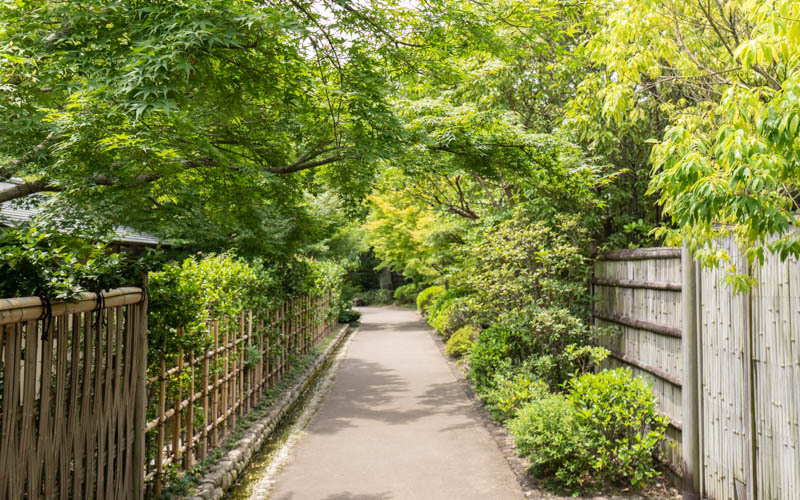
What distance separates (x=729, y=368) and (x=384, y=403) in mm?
5882

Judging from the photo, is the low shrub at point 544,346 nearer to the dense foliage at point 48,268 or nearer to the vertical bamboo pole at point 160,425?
the vertical bamboo pole at point 160,425

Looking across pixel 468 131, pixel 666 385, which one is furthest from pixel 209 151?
pixel 666 385

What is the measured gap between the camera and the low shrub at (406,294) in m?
33.7

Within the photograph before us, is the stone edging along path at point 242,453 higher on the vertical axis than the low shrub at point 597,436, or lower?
lower

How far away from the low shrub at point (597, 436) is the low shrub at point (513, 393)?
97 cm

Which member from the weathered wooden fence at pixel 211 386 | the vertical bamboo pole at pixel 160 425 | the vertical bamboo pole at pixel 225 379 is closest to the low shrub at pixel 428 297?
the weathered wooden fence at pixel 211 386

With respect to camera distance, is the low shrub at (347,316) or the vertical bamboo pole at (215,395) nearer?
the vertical bamboo pole at (215,395)

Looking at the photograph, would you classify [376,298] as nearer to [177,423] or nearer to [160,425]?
[177,423]

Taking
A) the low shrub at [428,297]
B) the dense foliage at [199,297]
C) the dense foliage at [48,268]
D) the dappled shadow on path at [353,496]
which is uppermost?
the dense foliage at [48,268]

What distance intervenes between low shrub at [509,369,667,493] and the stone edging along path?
2932 mm

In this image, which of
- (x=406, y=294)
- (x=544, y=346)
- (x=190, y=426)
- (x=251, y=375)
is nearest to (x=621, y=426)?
(x=544, y=346)

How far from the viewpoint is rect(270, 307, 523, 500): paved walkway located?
537cm

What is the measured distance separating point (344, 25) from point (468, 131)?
8.14 feet

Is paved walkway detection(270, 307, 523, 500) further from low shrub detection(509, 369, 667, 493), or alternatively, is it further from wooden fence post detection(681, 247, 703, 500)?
wooden fence post detection(681, 247, 703, 500)
